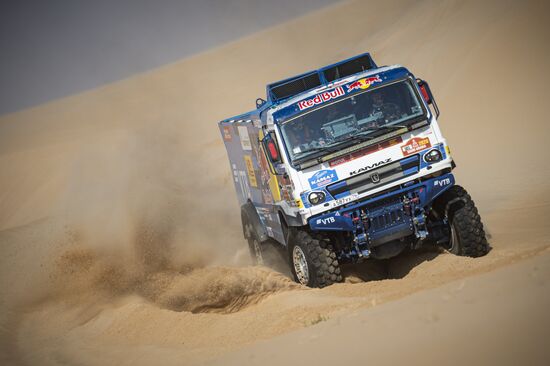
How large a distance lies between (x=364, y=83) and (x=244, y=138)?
3.15 meters

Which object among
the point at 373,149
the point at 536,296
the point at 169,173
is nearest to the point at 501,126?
the point at 169,173

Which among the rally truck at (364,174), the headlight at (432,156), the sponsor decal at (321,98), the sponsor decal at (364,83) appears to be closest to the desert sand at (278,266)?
the rally truck at (364,174)

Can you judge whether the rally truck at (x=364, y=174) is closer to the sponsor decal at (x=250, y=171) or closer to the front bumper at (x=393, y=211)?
the front bumper at (x=393, y=211)

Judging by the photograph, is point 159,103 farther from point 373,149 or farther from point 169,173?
point 373,149

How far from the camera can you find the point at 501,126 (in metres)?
19.9

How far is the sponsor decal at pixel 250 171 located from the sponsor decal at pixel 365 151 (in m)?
3.03

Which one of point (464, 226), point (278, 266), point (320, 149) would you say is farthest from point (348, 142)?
point (278, 266)

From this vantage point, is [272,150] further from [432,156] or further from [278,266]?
[278,266]

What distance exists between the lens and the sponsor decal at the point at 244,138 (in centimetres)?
1145

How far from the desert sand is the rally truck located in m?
0.48

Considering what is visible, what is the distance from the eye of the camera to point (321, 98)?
9086mm

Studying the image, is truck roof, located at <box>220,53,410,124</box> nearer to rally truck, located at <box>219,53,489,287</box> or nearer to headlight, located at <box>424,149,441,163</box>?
rally truck, located at <box>219,53,489,287</box>

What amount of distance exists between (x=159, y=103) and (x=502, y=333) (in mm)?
49145

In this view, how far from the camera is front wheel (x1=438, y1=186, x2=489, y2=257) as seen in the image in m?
8.84
